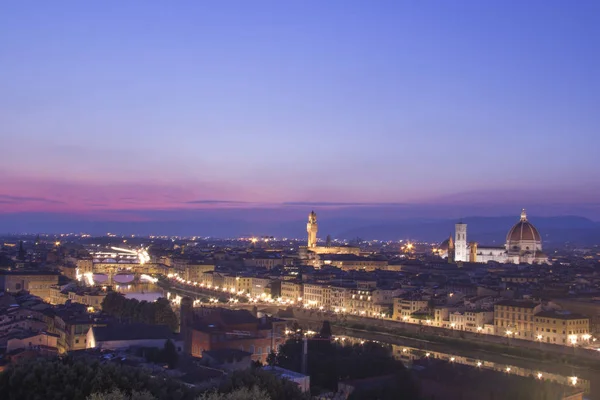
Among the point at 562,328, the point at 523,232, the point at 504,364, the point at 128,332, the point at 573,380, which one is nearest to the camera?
the point at 128,332

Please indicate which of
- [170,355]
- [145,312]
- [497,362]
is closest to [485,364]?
[497,362]

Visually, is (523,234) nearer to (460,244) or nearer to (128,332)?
(460,244)

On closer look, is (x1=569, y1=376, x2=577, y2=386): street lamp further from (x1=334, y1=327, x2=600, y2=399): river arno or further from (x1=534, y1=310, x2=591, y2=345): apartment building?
(x1=534, y1=310, x2=591, y2=345): apartment building

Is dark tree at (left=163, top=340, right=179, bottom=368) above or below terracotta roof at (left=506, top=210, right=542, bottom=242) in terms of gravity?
below

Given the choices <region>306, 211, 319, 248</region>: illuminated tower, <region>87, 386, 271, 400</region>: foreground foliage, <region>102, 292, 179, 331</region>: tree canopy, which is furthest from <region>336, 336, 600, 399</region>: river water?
<region>306, 211, 319, 248</region>: illuminated tower

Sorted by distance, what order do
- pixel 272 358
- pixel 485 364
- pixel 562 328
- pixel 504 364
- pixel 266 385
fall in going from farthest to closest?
1. pixel 562 328
2. pixel 504 364
3. pixel 485 364
4. pixel 272 358
5. pixel 266 385

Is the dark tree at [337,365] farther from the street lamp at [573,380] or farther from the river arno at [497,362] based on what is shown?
the street lamp at [573,380]
